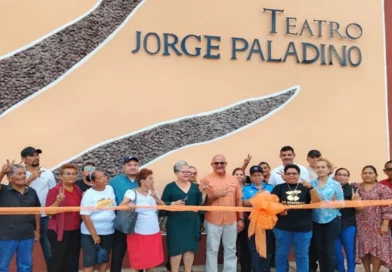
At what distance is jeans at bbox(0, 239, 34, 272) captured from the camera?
16.7ft

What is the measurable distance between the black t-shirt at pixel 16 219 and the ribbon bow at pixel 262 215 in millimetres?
2570

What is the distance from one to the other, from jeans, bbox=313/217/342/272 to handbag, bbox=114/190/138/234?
7.66 ft

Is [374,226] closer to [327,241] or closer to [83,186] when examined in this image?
[327,241]

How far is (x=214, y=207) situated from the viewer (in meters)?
5.63

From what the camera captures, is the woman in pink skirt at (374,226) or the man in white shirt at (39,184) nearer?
the man in white shirt at (39,184)

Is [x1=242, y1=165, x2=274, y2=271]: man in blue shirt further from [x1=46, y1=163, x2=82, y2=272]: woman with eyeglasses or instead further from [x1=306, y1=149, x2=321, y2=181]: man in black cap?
[x1=46, y1=163, x2=82, y2=272]: woman with eyeglasses

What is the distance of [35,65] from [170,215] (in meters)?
3.00

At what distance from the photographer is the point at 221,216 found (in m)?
5.87

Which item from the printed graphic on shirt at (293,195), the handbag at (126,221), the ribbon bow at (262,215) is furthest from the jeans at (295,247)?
the handbag at (126,221)

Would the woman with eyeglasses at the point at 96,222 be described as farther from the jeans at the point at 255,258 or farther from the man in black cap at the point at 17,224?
the jeans at the point at 255,258

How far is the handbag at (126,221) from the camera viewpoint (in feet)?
17.1

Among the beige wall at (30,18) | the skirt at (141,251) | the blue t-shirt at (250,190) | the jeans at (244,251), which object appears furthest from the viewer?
the beige wall at (30,18)

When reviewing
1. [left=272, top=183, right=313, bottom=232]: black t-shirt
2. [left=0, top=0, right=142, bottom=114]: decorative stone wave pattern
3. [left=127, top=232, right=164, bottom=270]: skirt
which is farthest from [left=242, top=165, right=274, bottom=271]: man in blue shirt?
[left=0, top=0, right=142, bottom=114]: decorative stone wave pattern

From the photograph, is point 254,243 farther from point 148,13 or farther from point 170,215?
point 148,13
